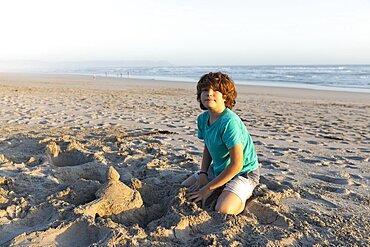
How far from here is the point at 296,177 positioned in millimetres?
3764

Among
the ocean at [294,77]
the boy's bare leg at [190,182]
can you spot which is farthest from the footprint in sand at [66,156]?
the ocean at [294,77]

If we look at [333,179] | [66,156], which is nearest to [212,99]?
[333,179]

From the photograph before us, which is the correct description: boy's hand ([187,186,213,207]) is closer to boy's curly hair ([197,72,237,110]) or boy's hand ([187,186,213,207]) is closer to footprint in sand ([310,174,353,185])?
boy's curly hair ([197,72,237,110])

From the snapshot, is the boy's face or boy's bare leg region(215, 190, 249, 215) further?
the boy's face

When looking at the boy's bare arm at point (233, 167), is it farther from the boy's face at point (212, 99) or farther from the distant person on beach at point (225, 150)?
the boy's face at point (212, 99)

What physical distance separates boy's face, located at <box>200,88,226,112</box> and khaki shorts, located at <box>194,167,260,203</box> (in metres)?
0.62

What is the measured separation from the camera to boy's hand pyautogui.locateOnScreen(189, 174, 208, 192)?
300 cm

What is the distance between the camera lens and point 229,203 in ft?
8.80

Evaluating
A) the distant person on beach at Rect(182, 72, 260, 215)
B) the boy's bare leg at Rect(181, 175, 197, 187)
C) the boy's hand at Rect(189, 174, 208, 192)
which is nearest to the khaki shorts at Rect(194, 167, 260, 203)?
the distant person on beach at Rect(182, 72, 260, 215)

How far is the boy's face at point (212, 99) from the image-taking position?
278cm

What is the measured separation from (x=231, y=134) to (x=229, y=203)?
54 centimetres

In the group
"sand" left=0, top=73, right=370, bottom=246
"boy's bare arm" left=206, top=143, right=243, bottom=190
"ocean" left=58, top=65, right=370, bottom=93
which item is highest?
"boy's bare arm" left=206, top=143, right=243, bottom=190

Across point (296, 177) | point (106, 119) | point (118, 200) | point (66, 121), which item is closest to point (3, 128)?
point (66, 121)

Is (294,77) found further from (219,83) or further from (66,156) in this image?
(219,83)
